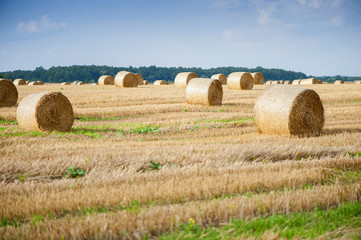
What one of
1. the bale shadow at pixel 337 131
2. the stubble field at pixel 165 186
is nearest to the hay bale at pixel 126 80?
the stubble field at pixel 165 186

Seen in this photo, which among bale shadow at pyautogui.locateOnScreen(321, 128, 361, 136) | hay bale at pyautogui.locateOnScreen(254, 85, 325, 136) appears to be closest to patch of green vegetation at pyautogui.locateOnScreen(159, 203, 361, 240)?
hay bale at pyautogui.locateOnScreen(254, 85, 325, 136)

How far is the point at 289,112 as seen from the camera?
10.9 meters

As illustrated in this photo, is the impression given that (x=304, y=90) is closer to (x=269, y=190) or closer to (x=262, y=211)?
(x=269, y=190)

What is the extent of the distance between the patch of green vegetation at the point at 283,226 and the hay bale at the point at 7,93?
61.4ft

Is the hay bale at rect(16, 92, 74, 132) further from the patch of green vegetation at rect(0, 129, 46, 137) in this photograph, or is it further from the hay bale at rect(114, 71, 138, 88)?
the hay bale at rect(114, 71, 138, 88)

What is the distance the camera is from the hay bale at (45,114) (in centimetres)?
1234

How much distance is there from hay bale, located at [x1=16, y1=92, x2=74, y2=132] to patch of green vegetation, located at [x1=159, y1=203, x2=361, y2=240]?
969 cm

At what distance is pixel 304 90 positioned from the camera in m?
11.4

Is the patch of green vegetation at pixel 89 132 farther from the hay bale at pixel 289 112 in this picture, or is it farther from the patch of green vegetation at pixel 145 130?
the hay bale at pixel 289 112

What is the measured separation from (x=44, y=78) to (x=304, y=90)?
289 ft

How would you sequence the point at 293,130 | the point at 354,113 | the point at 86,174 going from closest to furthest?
1. the point at 86,174
2. the point at 293,130
3. the point at 354,113

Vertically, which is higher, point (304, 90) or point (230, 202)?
point (304, 90)

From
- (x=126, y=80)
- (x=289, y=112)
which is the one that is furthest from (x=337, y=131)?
(x=126, y=80)

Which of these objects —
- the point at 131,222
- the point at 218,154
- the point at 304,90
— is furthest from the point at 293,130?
the point at 131,222
